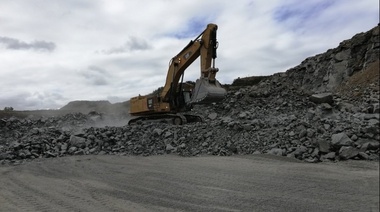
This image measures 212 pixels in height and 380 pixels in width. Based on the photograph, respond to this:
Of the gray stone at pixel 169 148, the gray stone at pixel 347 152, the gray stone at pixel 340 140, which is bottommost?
the gray stone at pixel 169 148

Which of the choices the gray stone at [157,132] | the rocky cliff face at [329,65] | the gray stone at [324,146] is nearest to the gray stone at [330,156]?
the gray stone at [324,146]

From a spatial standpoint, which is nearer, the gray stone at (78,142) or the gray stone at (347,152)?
the gray stone at (347,152)

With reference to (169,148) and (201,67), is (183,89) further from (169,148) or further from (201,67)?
(169,148)

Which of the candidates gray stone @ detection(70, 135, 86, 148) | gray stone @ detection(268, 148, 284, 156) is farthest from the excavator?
gray stone @ detection(268, 148, 284, 156)

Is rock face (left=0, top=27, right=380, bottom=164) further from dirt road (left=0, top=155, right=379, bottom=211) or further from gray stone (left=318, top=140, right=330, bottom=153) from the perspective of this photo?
dirt road (left=0, top=155, right=379, bottom=211)

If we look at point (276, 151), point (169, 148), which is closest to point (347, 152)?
point (276, 151)

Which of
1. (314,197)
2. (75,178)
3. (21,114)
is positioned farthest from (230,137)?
(21,114)

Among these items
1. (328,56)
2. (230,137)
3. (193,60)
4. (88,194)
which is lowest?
(88,194)

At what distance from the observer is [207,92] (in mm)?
12164

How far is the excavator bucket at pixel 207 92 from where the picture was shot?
1220 centimetres

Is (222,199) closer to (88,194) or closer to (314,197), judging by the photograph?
(314,197)

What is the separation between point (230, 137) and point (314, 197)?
Result: 16.9ft

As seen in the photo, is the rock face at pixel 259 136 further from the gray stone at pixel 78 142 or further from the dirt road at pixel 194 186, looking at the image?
the dirt road at pixel 194 186

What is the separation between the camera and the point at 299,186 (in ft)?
15.8
